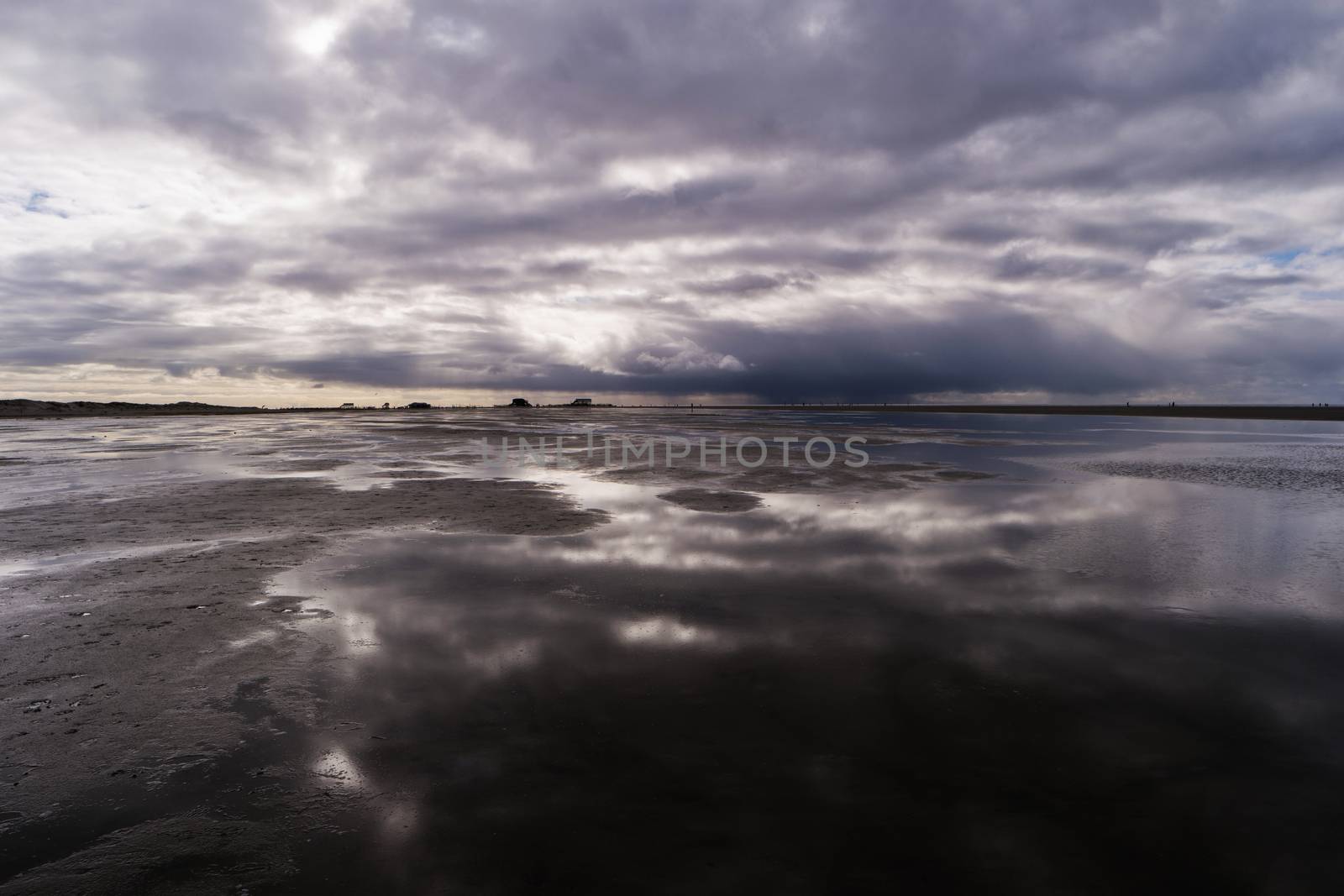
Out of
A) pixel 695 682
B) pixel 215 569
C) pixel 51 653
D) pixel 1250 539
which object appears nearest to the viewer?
pixel 695 682

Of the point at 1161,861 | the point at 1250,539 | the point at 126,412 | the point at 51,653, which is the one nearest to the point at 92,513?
the point at 51,653

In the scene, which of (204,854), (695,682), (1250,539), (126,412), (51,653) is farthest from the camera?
(126,412)

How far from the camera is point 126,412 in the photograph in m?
105

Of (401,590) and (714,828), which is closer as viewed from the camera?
(714,828)

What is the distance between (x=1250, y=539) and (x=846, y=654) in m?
10.9

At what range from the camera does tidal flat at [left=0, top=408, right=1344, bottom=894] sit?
150 inches

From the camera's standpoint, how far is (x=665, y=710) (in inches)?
217

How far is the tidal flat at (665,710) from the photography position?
3812 mm

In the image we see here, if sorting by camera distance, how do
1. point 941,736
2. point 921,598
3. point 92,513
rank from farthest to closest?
point 92,513
point 921,598
point 941,736

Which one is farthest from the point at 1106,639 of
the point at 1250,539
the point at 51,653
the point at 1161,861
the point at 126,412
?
the point at 126,412

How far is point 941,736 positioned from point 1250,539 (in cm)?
1160

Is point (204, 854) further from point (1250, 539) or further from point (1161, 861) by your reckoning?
point (1250, 539)

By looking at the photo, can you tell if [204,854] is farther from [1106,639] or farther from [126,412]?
[126,412]

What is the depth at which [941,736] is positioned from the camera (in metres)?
5.12
